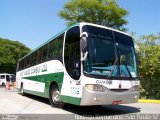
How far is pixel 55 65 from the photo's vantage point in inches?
530

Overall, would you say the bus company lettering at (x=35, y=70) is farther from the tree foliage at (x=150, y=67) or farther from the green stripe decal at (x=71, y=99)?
the tree foliage at (x=150, y=67)

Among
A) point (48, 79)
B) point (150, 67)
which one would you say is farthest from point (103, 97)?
point (150, 67)

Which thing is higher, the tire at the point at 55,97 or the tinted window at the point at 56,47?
the tinted window at the point at 56,47

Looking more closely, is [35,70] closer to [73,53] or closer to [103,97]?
[73,53]

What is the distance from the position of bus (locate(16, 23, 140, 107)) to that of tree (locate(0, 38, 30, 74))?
48946mm

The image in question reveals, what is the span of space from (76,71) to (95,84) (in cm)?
94

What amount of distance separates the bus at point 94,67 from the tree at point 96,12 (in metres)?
26.5

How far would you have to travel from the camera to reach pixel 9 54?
6256 cm

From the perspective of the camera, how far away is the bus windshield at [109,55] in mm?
10727

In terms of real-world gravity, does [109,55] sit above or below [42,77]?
above

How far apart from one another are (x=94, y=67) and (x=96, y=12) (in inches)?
1176

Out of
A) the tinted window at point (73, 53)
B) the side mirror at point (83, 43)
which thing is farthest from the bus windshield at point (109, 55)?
the tinted window at point (73, 53)

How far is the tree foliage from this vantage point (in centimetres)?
1991

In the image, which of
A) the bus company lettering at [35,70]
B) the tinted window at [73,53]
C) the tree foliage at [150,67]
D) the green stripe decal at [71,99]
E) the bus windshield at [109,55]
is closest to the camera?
the bus windshield at [109,55]
